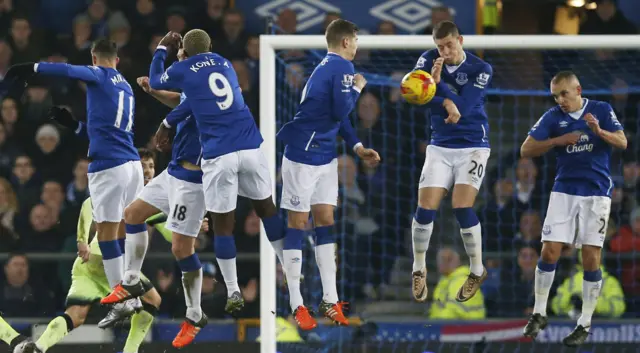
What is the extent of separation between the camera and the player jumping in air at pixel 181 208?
346 inches

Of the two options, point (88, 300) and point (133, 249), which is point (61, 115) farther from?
point (88, 300)

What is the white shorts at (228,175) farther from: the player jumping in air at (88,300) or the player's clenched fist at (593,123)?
the player's clenched fist at (593,123)

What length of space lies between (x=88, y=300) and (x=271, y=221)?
210 cm

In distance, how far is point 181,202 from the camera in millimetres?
8781

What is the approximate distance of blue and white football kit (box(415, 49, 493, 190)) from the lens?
29.2 ft

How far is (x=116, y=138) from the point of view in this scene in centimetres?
906

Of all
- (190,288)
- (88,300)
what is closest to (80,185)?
(88,300)

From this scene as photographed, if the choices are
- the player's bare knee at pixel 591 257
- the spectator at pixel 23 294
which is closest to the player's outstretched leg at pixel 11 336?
the spectator at pixel 23 294

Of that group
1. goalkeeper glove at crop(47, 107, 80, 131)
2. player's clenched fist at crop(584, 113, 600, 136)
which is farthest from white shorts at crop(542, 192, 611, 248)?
goalkeeper glove at crop(47, 107, 80, 131)

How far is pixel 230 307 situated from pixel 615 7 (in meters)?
6.20

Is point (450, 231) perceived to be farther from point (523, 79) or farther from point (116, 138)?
point (116, 138)

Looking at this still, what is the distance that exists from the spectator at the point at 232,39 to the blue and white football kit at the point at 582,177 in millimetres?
4065

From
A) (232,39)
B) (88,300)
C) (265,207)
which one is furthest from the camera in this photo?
(232,39)

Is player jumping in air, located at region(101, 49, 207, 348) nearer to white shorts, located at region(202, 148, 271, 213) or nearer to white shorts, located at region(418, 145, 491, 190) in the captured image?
white shorts, located at region(202, 148, 271, 213)
